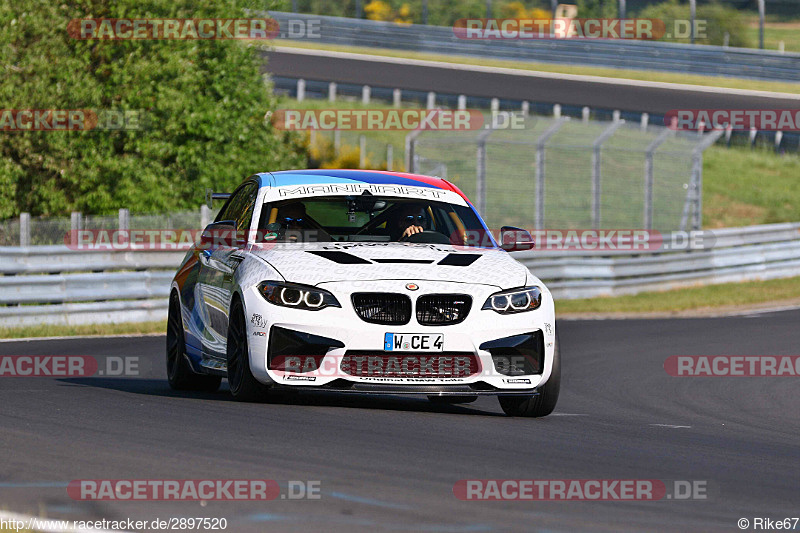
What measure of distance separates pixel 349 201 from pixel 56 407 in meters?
2.45

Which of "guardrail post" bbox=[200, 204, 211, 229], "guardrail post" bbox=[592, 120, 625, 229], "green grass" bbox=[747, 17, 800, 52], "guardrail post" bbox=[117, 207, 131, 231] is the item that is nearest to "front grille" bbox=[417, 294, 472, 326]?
"guardrail post" bbox=[117, 207, 131, 231]

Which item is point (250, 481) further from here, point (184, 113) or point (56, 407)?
point (184, 113)

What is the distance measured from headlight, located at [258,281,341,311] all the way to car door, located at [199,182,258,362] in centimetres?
62

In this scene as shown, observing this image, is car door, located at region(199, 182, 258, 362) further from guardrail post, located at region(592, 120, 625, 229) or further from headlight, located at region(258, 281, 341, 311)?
guardrail post, located at region(592, 120, 625, 229)

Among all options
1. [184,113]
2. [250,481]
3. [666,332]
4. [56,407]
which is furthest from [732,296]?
[250,481]

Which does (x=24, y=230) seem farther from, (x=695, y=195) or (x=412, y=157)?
(x=695, y=195)

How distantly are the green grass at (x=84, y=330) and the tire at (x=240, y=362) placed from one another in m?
7.96

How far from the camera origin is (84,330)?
57.8 ft

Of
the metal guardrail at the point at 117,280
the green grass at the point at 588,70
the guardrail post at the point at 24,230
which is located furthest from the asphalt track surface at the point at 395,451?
the green grass at the point at 588,70

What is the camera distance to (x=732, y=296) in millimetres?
25875

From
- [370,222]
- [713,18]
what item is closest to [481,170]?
[370,222]

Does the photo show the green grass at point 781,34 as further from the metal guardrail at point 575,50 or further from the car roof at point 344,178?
the car roof at point 344,178

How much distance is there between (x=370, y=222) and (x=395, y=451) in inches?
122

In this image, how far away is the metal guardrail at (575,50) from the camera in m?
43.1
